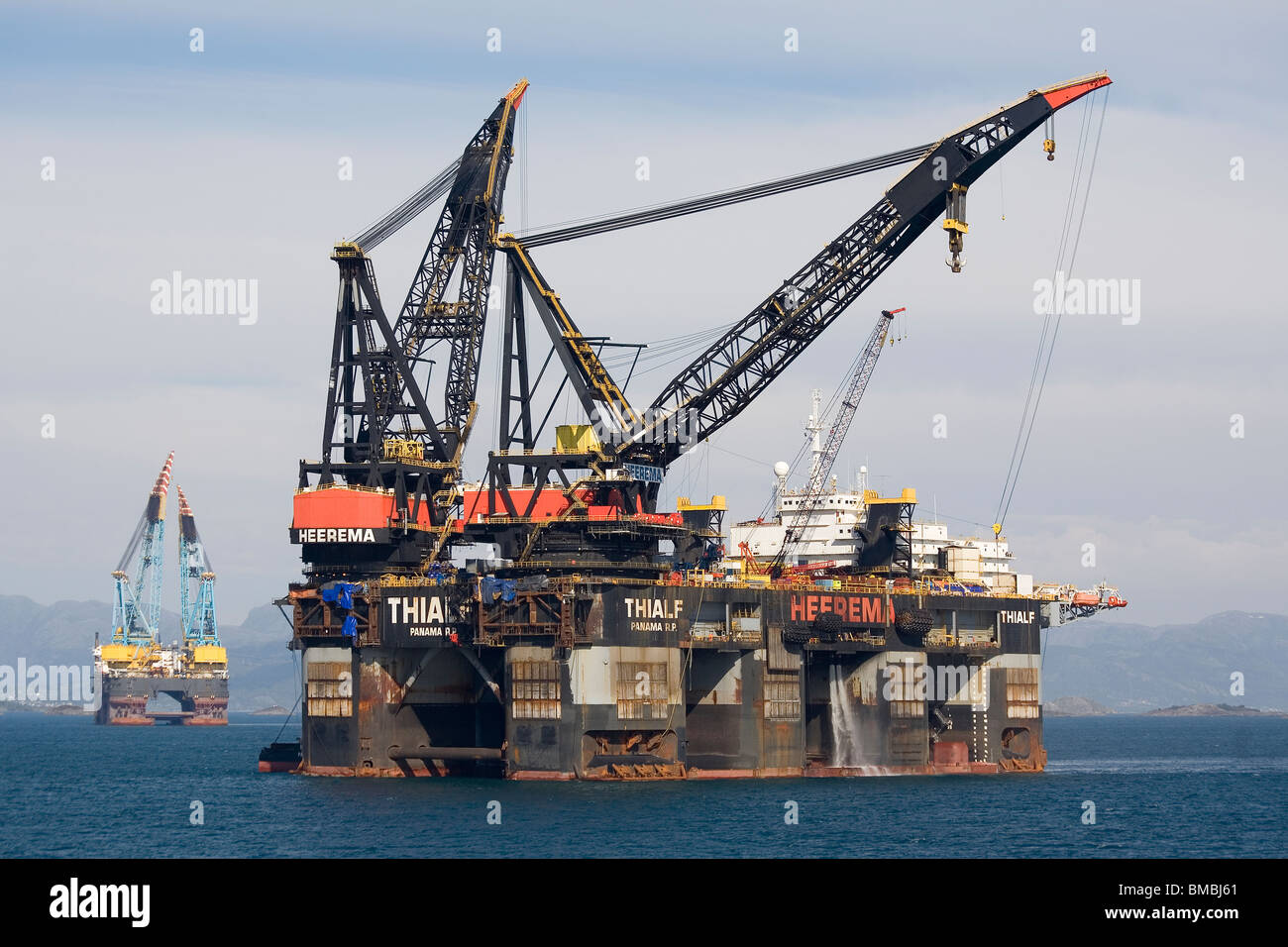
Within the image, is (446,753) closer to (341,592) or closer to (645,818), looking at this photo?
(341,592)

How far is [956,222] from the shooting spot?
3607 inches

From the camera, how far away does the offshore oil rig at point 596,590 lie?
8538 centimetres

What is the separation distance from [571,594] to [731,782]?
13.8m

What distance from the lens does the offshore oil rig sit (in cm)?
8538

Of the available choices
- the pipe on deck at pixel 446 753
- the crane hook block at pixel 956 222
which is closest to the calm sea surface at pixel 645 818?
the pipe on deck at pixel 446 753

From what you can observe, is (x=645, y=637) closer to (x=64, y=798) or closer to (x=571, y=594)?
(x=571, y=594)

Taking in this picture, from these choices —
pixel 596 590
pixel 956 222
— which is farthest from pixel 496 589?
pixel 956 222

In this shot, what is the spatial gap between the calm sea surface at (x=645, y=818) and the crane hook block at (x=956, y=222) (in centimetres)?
2684

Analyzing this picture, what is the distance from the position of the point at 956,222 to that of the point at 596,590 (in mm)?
26574

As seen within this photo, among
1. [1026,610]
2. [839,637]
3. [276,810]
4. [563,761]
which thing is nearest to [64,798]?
[276,810]

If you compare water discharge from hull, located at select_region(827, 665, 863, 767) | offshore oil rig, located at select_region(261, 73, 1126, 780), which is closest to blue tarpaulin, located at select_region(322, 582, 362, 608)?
offshore oil rig, located at select_region(261, 73, 1126, 780)
